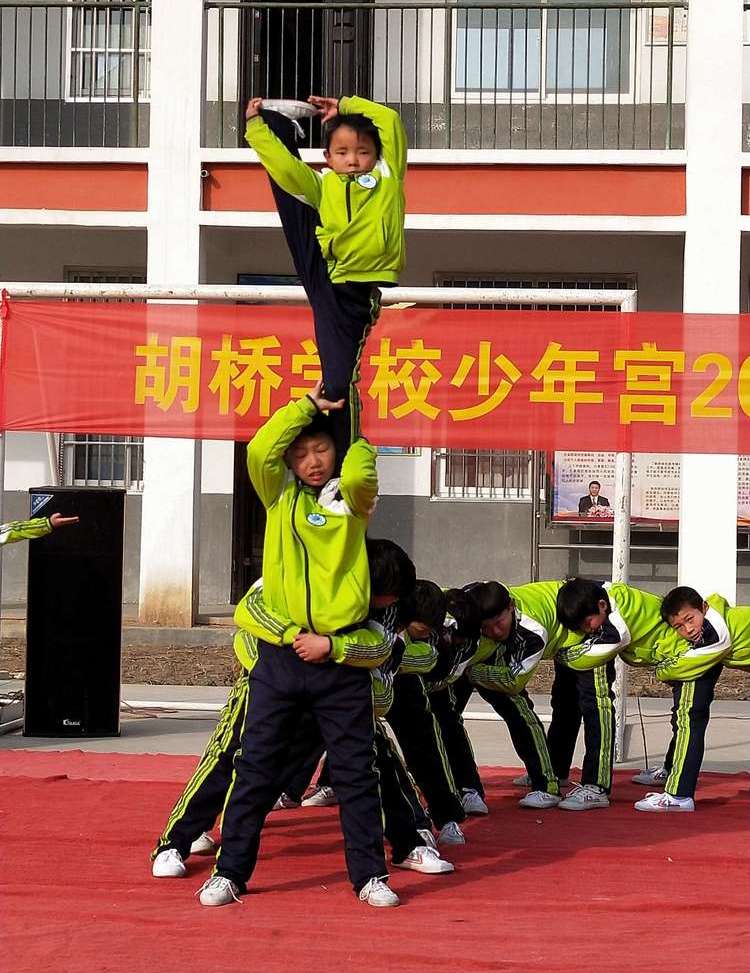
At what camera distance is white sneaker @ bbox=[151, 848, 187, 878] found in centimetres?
489

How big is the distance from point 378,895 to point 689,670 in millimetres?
2150

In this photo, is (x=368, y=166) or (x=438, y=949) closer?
(x=438, y=949)

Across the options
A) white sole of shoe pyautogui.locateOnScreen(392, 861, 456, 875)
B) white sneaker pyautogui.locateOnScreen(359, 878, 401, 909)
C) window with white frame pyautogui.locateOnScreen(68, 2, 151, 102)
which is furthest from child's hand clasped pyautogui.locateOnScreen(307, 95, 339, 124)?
window with white frame pyautogui.locateOnScreen(68, 2, 151, 102)

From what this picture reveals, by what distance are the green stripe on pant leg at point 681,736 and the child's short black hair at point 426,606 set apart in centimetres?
128

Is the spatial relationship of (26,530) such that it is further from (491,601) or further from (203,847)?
(491,601)

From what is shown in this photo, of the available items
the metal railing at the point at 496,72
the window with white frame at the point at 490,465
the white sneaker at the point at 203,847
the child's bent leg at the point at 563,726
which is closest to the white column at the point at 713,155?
the metal railing at the point at 496,72

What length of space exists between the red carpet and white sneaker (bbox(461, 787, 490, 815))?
0.10 metres

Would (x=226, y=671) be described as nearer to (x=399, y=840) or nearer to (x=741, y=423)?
(x=741, y=423)

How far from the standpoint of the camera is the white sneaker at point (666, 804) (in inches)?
240

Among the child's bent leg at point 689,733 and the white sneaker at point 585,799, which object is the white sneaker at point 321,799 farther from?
the child's bent leg at point 689,733

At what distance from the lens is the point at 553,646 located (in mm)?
6254

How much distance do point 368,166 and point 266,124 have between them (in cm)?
35

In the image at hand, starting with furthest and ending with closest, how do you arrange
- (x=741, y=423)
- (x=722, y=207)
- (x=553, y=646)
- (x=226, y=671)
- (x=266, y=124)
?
(x=722, y=207) < (x=226, y=671) < (x=741, y=423) < (x=553, y=646) < (x=266, y=124)

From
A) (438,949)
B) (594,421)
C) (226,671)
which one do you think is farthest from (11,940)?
(226,671)
